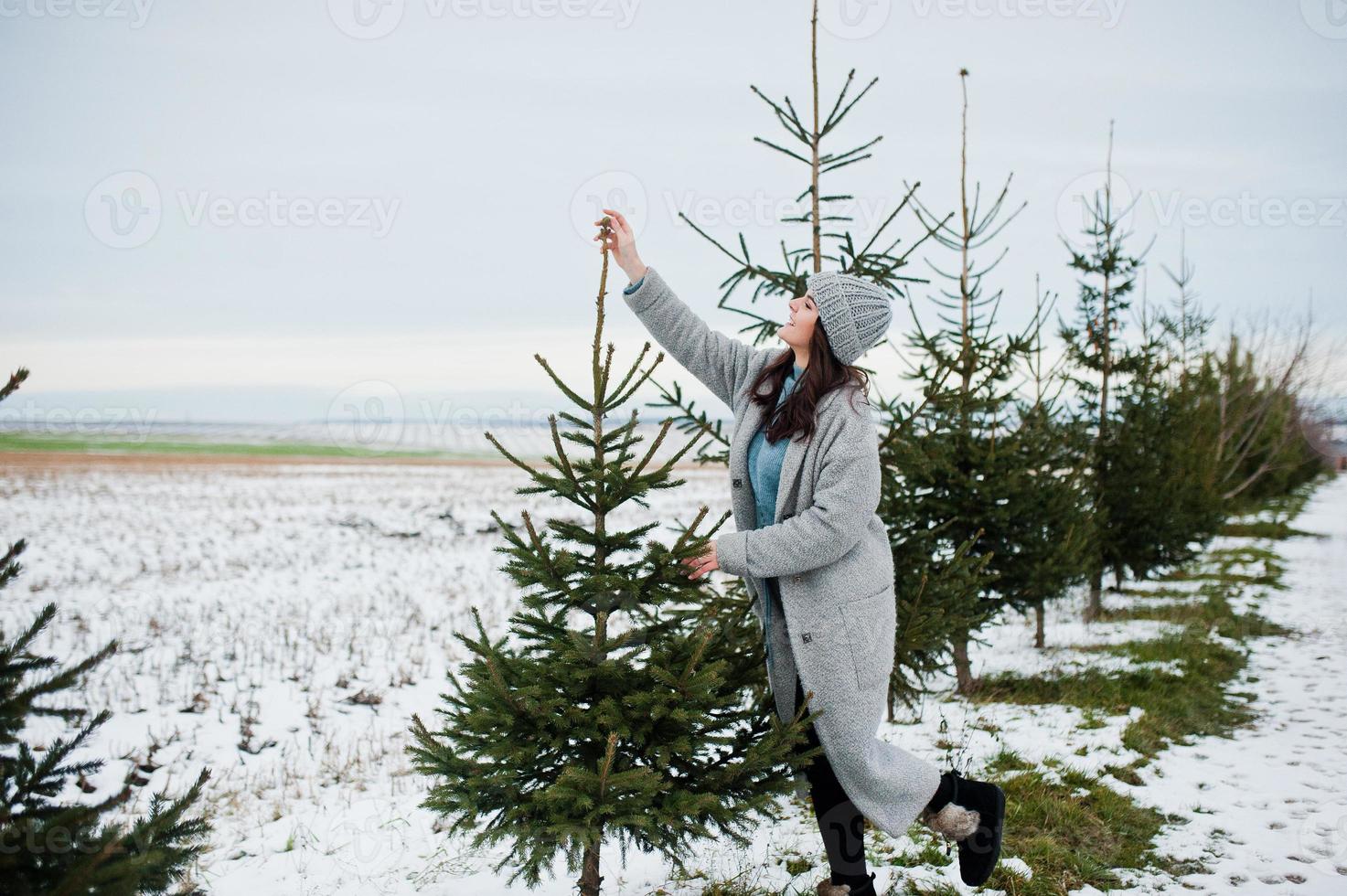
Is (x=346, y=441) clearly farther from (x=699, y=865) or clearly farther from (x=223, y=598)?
(x=699, y=865)

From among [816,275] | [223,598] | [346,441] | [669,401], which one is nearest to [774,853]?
[669,401]

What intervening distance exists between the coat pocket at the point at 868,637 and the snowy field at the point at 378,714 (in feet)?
4.75

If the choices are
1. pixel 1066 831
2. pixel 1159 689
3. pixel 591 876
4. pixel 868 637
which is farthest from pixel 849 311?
pixel 1159 689

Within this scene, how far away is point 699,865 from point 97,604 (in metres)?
9.95

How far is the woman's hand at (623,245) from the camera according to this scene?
347 centimetres

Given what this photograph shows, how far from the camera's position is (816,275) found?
331 cm

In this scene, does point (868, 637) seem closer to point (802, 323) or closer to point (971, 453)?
point (802, 323)

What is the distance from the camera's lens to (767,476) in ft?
11.0

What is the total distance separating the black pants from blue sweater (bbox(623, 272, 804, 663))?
0.54m

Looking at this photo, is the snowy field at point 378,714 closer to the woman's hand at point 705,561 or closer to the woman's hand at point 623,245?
the woman's hand at point 705,561

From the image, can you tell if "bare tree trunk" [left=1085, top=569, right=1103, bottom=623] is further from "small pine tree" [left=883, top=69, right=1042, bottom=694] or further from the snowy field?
"small pine tree" [left=883, top=69, right=1042, bottom=694]

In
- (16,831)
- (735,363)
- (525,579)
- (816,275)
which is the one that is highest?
(816,275)

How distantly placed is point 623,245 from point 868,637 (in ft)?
6.16

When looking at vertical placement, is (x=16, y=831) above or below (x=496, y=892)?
above
